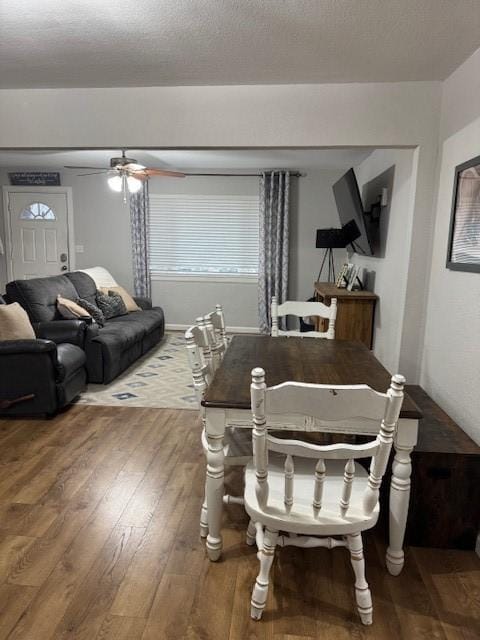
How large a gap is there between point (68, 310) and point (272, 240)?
2.99m

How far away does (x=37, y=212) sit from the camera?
633 centimetres

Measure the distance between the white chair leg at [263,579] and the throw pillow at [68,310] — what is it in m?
3.23

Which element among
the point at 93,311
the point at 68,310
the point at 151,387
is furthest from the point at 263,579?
the point at 93,311

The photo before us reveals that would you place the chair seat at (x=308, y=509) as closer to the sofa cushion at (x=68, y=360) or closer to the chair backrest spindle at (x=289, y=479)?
the chair backrest spindle at (x=289, y=479)

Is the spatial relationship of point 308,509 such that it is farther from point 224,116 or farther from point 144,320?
point 144,320

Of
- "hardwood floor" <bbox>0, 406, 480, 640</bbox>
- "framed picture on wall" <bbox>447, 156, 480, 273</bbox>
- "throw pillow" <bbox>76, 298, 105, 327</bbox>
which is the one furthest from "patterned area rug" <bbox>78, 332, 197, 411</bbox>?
"framed picture on wall" <bbox>447, 156, 480, 273</bbox>

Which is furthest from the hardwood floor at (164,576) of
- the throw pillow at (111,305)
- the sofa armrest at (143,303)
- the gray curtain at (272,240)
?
the gray curtain at (272,240)

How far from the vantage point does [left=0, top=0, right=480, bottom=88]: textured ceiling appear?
1.76 metres

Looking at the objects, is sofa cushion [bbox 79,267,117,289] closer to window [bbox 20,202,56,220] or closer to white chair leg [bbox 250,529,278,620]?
window [bbox 20,202,56,220]

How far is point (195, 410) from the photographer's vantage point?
11.2ft

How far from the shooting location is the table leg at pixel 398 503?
1.61 meters

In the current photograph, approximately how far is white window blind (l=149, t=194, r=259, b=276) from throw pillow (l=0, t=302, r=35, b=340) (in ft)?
10.3

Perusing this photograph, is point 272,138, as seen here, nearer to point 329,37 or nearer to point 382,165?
point 329,37

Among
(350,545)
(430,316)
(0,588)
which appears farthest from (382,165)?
(0,588)
